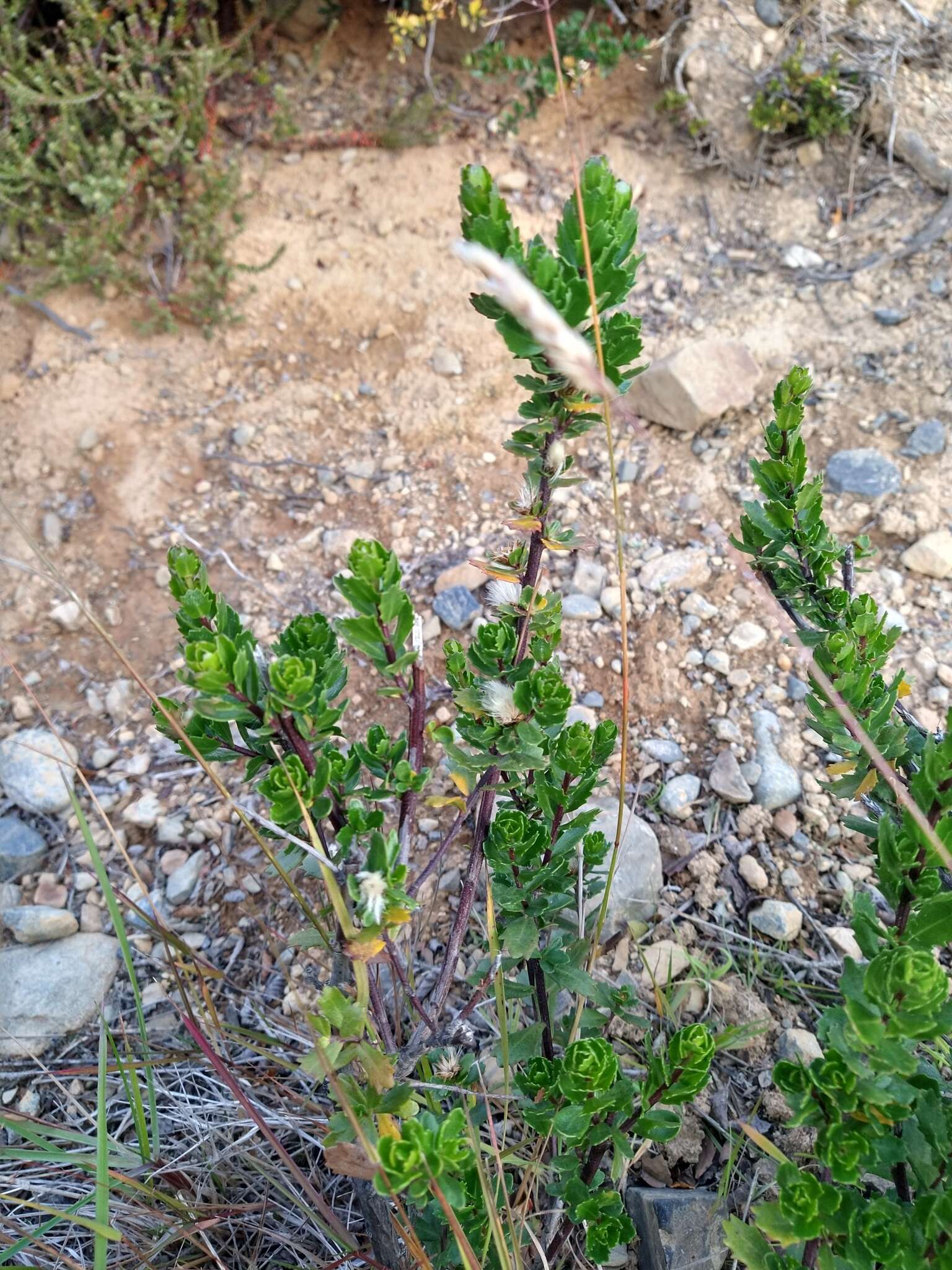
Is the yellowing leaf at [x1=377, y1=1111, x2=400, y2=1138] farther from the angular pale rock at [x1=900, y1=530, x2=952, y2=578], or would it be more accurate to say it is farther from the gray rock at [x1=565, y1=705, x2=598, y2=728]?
the angular pale rock at [x1=900, y1=530, x2=952, y2=578]

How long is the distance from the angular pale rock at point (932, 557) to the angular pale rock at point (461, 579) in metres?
1.37

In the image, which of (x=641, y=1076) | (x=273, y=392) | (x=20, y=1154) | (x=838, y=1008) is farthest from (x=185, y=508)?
(x=838, y=1008)

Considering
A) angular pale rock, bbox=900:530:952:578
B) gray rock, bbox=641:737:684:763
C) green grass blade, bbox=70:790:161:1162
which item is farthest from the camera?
angular pale rock, bbox=900:530:952:578

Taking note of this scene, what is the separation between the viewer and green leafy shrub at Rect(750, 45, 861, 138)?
384 cm

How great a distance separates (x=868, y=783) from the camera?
159cm

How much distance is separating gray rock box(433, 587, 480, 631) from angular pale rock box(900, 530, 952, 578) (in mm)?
1395

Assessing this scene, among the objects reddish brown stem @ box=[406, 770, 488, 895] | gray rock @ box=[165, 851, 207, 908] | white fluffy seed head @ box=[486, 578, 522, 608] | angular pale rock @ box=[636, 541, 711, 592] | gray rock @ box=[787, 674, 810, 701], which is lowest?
gray rock @ box=[165, 851, 207, 908]

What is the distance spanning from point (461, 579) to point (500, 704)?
166 cm

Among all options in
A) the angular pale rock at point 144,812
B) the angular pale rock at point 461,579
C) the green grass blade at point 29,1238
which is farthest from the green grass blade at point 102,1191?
the angular pale rock at point 461,579

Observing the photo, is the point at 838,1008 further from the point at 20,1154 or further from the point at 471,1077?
the point at 20,1154

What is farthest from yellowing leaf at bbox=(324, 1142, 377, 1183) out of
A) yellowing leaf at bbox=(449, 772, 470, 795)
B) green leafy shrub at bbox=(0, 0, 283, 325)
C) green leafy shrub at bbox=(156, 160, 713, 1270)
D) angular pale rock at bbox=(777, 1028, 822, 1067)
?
green leafy shrub at bbox=(0, 0, 283, 325)

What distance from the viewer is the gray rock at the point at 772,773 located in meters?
2.41

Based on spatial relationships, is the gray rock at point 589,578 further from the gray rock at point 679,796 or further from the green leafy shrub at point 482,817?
the green leafy shrub at point 482,817

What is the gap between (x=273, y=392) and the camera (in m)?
3.71
